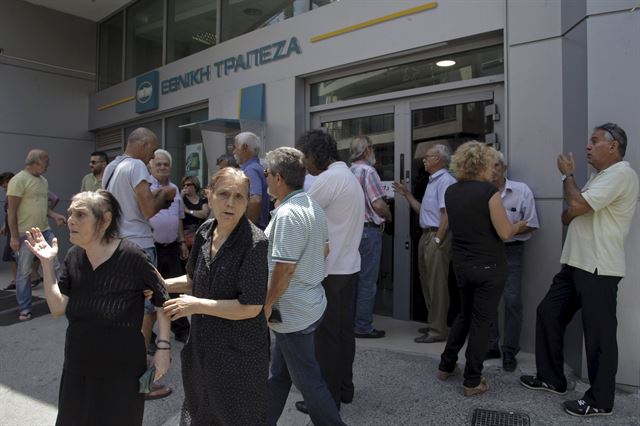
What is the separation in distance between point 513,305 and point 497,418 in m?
1.22

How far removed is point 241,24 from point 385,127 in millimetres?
3126

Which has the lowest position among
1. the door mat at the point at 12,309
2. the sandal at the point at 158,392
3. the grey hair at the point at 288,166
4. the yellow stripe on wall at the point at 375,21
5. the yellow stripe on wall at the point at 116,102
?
the sandal at the point at 158,392

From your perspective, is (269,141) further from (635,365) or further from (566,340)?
(635,365)

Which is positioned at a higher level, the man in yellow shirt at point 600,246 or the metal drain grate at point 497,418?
the man in yellow shirt at point 600,246

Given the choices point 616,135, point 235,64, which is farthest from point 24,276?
point 616,135

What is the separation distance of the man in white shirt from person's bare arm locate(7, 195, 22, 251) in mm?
4158

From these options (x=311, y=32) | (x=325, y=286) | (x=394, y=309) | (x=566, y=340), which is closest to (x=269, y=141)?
(x=311, y=32)

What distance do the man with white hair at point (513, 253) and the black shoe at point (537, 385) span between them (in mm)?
405

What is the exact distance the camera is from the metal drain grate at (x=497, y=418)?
3.22 metres

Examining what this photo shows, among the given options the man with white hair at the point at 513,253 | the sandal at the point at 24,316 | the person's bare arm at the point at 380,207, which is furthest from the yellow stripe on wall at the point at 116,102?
the man with white hair at the point at 513,253

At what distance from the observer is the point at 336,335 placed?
3.21m

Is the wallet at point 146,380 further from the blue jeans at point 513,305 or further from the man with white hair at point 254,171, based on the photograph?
the blue jeans at point 513,305

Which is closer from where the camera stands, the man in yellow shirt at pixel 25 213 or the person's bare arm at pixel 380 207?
the person's bare arm at pixel 380 207

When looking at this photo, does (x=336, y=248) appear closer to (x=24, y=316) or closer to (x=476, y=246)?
(x=476, y=246)
